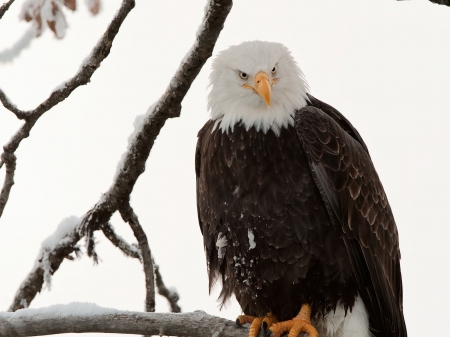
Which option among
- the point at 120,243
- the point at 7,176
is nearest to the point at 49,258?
the point at 120,243

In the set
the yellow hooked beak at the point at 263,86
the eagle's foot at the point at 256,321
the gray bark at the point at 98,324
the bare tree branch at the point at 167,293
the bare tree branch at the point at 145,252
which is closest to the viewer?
the gray bark at the point at 98,324

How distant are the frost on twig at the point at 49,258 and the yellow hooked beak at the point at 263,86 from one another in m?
2.04

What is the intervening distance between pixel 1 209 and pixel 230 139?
159 centimetres

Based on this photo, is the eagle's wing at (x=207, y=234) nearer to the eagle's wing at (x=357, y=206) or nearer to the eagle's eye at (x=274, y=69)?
the eagle's eye at (x=274, y=69)

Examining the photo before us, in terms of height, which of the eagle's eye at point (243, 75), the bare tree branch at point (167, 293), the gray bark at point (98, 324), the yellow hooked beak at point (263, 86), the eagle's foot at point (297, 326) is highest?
the eagle's eye at point (243, 75)

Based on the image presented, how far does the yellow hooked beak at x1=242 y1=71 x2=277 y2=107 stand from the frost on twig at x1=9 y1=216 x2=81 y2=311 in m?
2.04

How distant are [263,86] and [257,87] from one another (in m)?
0.07

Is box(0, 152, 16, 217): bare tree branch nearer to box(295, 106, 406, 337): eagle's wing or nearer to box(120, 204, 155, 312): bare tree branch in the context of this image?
box(120, 204, 155, 312): bare tree branch

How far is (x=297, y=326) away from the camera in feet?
14.8

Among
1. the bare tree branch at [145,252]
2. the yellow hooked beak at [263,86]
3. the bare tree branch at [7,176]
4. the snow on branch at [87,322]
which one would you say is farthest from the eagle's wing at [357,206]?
the bare tree branch at [7,176]

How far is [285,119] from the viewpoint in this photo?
4.65m

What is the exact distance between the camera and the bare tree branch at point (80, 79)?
15.3 feet

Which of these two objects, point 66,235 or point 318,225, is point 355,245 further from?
point 66,235

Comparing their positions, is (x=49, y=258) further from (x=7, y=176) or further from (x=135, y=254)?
(x=7, y=176)
